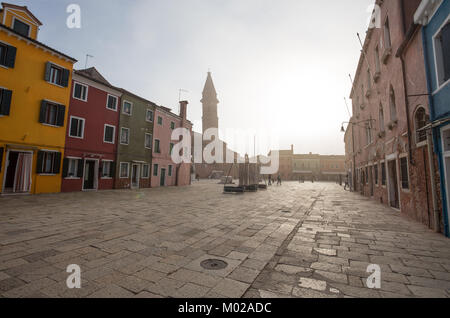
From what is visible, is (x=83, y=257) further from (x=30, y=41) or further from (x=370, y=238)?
(x=30, y=41)

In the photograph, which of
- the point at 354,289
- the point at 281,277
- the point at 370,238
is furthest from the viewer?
the point at 370,238

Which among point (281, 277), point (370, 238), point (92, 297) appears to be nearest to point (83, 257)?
point (92, 297)

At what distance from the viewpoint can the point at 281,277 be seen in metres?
3.21

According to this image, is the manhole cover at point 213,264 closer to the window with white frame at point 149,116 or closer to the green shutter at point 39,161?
the green shutter at point 39,161

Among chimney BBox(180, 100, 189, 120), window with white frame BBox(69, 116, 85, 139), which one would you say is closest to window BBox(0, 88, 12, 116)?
window with white frame BBox(69, 116, 85, 139)

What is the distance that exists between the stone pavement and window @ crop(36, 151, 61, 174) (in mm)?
8412

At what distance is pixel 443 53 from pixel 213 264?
317 inches

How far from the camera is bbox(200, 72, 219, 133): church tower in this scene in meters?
63.1

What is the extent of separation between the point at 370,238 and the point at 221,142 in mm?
60817

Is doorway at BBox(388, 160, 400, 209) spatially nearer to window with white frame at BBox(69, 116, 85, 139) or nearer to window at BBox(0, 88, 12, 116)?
window with white frame at BBox(69, 116, 85, 139)

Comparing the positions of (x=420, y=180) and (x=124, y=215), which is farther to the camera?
(x=124, y=215)

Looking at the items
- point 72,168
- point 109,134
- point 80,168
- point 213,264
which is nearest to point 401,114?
point 213,264

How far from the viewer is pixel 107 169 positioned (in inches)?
718

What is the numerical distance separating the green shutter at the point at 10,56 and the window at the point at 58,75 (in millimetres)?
1816
